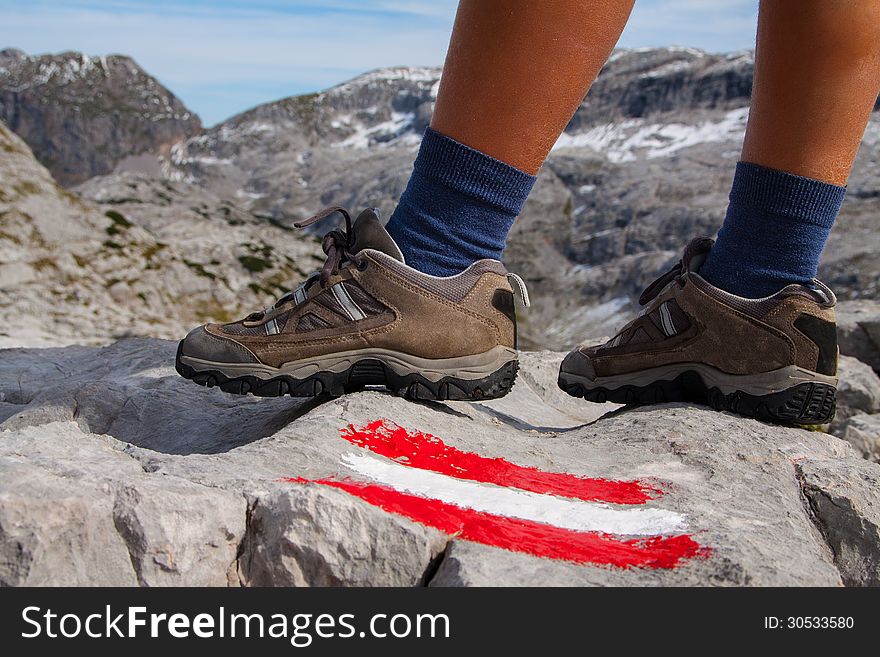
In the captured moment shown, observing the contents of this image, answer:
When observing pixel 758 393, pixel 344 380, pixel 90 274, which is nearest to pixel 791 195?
pixel 758 393

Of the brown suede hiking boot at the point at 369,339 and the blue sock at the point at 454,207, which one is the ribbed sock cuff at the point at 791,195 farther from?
the brown suede hiking boot at the point at 369,339

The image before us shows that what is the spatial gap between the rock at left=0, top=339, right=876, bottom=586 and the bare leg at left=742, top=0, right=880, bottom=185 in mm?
1399

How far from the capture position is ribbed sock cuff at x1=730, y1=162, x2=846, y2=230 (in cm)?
395

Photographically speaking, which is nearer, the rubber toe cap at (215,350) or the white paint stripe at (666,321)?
the rubber toe cap at (215,350)

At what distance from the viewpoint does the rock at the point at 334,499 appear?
2.23m

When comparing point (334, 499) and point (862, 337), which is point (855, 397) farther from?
point (334, 499)

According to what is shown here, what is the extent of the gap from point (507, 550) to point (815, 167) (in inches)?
106

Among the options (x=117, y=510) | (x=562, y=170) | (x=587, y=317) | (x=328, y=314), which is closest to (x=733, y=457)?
(x=328, y=314)

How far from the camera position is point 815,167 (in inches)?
154

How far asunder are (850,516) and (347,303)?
241cm

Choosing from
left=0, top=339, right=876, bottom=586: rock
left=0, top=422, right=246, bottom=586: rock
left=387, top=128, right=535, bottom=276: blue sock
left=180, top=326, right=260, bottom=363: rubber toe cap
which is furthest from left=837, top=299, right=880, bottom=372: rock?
left=0, top=422, right=246, bottom=586: rock

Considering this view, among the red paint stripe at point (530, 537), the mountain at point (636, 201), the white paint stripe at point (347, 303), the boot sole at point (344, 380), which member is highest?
the white paint stripe at point (347, 303)

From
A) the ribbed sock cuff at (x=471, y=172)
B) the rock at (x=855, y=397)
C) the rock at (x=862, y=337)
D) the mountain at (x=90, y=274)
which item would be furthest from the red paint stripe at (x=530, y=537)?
the rock at (x=862, y=337)

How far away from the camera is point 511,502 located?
112 inches
